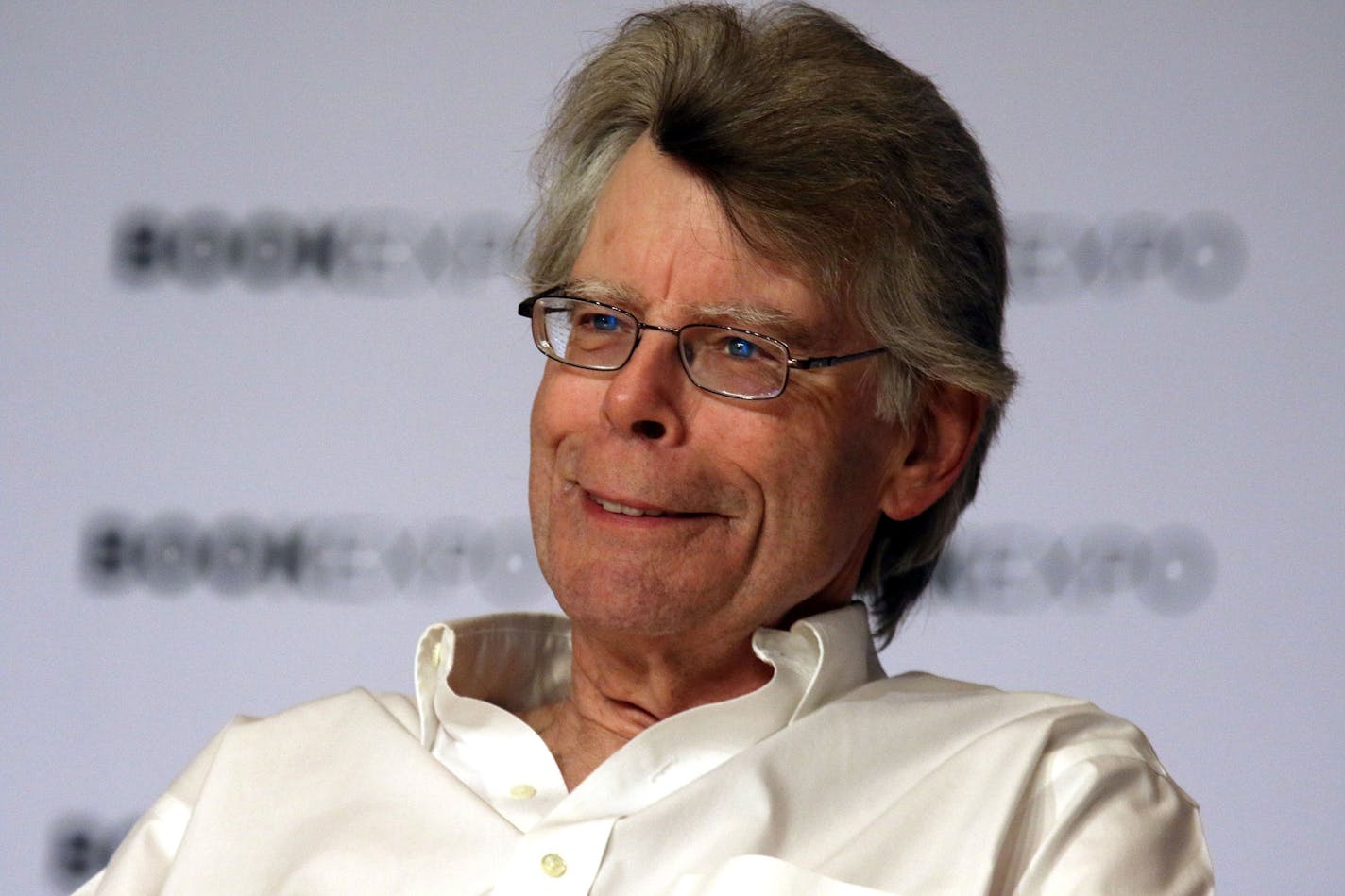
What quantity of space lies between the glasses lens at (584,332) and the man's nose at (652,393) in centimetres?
2

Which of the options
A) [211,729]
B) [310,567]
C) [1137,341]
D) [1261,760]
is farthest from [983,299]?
[211,729]

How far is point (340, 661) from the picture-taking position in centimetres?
239

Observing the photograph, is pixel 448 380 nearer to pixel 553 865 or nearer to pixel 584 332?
pixel 584 332

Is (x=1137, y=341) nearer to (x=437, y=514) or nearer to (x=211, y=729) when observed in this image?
(x=437, y=514)

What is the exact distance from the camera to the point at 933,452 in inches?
66.7

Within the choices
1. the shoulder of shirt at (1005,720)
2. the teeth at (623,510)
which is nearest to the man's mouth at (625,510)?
the teeth at (623,510)

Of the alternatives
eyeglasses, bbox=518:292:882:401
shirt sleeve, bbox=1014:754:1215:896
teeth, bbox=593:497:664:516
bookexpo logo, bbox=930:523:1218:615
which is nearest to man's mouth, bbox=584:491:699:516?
teeth, bbox=593:497:664:516

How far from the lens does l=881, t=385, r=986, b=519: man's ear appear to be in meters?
1.67

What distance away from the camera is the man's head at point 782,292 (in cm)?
152

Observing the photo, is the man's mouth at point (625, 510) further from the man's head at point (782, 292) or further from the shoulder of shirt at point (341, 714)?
the shoulder of shirt at point (341, 714)

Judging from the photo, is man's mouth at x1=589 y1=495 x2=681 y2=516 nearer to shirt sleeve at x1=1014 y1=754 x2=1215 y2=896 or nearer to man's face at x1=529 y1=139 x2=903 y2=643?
man's face at x1=529 y1=139 x2=903 y2=643

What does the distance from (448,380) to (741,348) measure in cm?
96

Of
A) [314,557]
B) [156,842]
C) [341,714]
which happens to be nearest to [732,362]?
[341,714]

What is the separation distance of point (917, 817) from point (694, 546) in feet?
1.03
